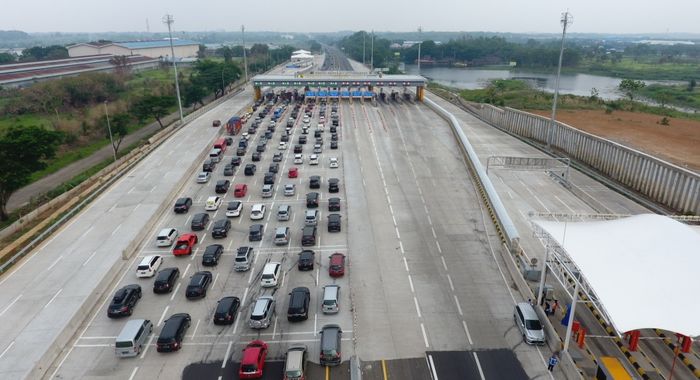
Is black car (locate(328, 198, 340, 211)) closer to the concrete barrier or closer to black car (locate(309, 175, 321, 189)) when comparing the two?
black car (locate(309, 175, 321, 189))

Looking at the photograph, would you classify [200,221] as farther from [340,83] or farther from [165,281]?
[340,83]

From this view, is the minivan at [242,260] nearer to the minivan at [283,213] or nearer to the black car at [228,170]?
the minivan at [283,213]

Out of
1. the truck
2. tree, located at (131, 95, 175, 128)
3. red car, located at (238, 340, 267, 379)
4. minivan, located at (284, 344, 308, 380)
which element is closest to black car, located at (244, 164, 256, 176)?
the truck

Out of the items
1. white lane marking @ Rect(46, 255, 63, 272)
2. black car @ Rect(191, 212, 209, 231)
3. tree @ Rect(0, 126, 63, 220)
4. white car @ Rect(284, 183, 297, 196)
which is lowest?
white lane marking @ Rect(46, 255, 63, 272)

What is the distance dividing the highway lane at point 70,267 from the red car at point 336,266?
52.0 feet

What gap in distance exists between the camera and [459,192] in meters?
49.0

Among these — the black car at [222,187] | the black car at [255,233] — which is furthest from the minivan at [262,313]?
the black car at [222,187]

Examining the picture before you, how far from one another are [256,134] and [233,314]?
49.5m

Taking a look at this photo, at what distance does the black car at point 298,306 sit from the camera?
90.2 feet

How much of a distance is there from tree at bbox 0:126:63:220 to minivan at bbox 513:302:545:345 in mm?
47589

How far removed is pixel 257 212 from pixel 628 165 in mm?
41351

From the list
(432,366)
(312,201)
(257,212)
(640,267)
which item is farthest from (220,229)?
(640,267)

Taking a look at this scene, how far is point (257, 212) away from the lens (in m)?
42.5

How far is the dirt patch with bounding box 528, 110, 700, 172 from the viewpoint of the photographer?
56.5 m
